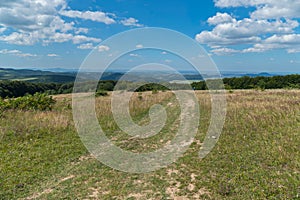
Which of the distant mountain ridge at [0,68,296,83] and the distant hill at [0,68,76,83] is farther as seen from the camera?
the distant hill at [0,68,76,83]

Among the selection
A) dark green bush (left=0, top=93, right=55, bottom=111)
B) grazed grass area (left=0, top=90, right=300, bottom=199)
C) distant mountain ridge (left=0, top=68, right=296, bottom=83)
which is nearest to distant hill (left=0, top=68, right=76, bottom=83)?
distant mountain ridge (left=0, top=68, right=296, bottom=83)

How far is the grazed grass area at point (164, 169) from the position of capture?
18.3 feet

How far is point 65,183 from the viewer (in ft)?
20.5

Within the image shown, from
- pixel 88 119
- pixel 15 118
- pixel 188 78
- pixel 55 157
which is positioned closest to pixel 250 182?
pixel 55 157

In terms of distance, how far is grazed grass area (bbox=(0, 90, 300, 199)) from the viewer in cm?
559

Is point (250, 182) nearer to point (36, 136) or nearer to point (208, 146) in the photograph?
point (208, 146)

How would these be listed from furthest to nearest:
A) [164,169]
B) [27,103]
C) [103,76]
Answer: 1. [27,103]
2. [103,76]
3. [164,169]

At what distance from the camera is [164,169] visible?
701 cm

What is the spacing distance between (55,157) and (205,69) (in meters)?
7.26

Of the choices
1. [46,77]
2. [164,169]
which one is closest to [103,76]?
[164,169]

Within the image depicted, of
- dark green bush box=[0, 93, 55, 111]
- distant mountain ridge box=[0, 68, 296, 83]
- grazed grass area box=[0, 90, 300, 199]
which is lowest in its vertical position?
grazed grass area box=[0, 90, 300, 199]

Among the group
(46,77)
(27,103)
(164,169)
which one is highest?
(46,77)

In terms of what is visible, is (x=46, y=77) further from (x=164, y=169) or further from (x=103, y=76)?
(x=164, y=169)

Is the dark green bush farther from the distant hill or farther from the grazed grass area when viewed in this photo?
the distant hill
